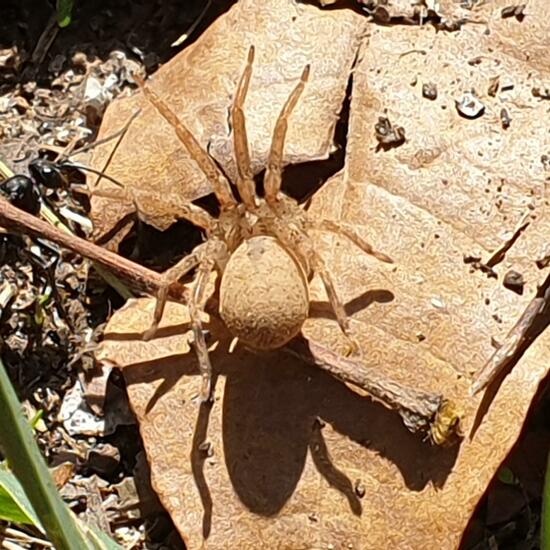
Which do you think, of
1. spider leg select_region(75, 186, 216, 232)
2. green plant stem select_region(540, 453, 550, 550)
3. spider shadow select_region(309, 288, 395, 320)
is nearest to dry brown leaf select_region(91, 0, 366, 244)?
spider leg select_region(75, 186, 216, 232)

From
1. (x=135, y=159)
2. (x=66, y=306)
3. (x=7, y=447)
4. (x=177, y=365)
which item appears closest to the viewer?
(x=7, y=447)

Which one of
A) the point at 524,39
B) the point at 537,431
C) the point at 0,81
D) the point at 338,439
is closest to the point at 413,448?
the point at 338,439

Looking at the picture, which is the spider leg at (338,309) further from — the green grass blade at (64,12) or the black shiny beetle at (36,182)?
the green grass blade at (64,12)

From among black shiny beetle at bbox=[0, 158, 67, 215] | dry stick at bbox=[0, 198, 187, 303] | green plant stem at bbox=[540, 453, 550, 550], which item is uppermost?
black shiny beetle at bbox=[0, 158, 67, 215]

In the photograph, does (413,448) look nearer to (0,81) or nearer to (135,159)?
(135,159)

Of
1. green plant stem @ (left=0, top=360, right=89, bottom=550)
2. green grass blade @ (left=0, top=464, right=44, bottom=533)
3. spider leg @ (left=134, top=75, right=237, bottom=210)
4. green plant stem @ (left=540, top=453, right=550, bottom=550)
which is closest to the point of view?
green plant stem @ (left=0, top=360, right=89, bottom=550)

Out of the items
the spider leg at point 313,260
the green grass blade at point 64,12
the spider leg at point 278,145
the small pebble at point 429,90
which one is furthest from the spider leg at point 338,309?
the green grass blade at point 64,12

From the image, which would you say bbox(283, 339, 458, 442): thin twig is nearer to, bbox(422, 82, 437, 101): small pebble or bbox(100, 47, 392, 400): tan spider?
bbox(100, 47, 392, 400): tan spider
